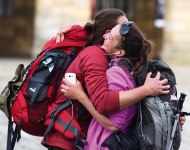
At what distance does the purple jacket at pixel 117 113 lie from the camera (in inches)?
138

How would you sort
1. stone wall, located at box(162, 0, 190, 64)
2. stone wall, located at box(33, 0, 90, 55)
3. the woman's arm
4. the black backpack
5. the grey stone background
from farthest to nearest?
stone wall, located at box(162, 0, 190, 64)
stone wall, located at box(33, 0, 90, 55)
the grey stone background
the woman's arm
the black backpack

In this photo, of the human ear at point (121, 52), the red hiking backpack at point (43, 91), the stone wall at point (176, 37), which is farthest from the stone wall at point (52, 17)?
the human ear at point (121, 52)

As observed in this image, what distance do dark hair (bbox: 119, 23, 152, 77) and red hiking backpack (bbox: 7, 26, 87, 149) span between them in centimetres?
44

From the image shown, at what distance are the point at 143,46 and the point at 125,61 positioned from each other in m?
0.14

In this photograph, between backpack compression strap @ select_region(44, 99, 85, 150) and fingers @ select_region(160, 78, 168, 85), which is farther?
backpack compression strap @ select_region(44, 99, 85, 150)

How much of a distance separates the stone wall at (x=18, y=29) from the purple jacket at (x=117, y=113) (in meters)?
18.7

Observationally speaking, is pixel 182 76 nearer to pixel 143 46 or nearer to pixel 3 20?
pixel 3 20

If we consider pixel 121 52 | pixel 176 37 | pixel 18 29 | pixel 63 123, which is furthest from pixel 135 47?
pixel 18 29

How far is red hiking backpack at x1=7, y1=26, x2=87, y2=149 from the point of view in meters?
3.76

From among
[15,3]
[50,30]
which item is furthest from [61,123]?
[15,3]

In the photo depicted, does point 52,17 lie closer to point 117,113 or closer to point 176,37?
point 176,37

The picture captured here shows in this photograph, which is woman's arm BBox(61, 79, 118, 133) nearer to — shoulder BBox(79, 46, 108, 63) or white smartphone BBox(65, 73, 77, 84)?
white smartphone BBox(65, 73, 77, 84)

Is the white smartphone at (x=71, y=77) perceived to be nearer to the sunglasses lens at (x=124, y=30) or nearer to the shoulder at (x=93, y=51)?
the shoulder at (x=93, y=51)

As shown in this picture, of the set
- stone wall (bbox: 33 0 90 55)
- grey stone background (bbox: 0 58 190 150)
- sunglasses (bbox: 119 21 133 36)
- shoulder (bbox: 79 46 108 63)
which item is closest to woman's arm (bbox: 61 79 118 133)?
shoulder (bbox: 79 46 108 63)
